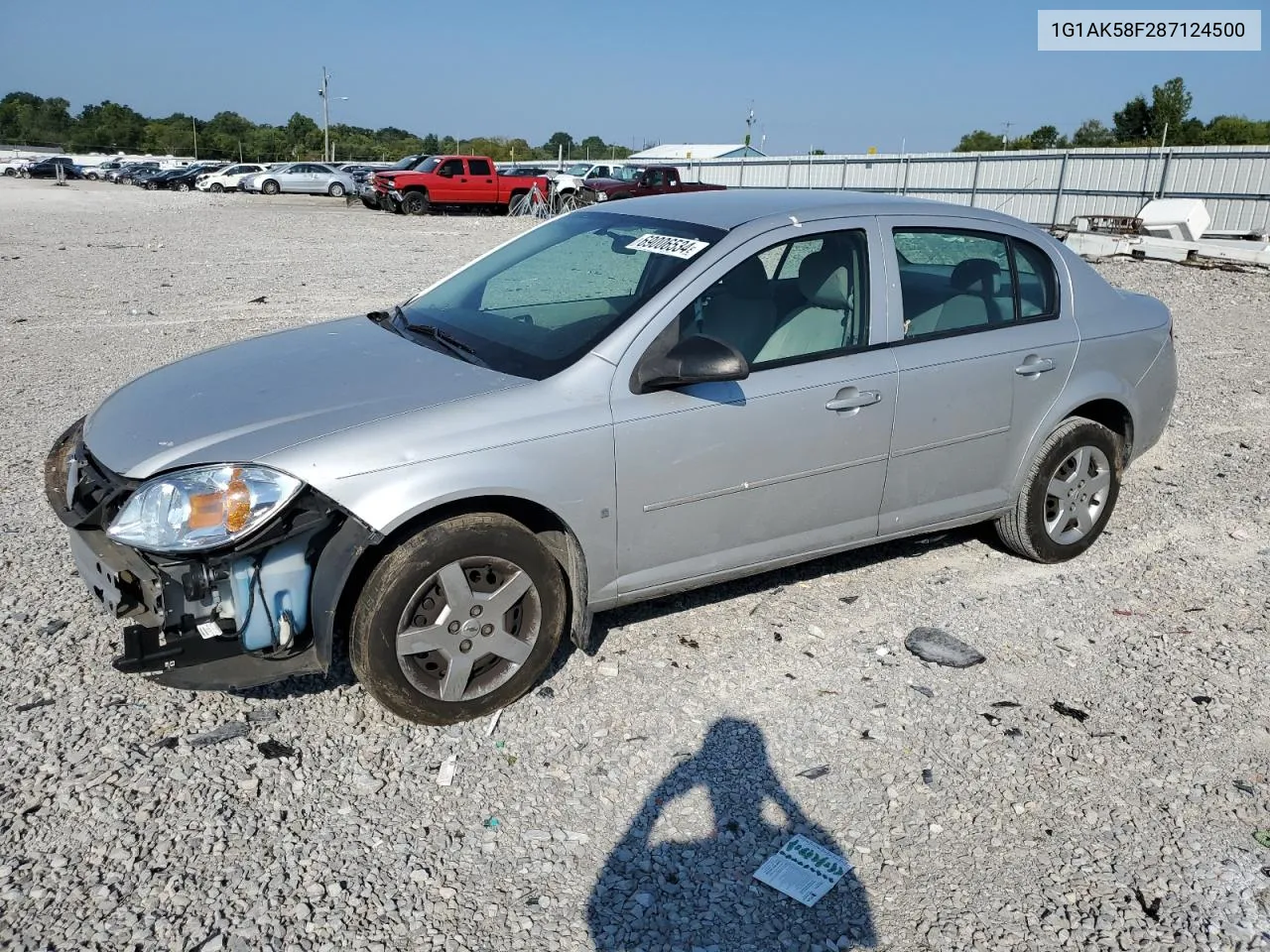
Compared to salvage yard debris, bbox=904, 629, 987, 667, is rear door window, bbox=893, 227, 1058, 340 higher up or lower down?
higher up

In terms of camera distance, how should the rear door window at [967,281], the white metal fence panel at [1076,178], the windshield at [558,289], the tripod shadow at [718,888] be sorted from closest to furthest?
the tripod shadow at [718,888]
the windshield at [558,289]
the rear door window at [967,281]
the white metal fence panel at [1076,178]

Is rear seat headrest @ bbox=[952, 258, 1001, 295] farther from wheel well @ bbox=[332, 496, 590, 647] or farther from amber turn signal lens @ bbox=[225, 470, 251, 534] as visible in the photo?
amber turn signal lens @ bbox=[225, 470, 251, 534]

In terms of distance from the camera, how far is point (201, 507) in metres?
3.09

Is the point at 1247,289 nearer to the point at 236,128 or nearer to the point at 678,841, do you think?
the point at 678,841

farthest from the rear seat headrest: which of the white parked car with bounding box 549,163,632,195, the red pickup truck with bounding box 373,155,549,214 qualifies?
the white parked car with bounding box 549,163,632,195

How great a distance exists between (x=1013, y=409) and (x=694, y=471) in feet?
5.66

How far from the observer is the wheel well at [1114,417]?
196 inches

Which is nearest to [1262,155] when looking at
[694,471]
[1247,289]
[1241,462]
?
[1247,289]

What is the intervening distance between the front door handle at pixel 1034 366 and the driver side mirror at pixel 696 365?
5.40ft

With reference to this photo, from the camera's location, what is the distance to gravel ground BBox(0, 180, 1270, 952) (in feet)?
8.86

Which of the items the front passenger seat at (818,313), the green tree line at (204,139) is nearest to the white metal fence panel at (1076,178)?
the front passenger seat at (818,313)

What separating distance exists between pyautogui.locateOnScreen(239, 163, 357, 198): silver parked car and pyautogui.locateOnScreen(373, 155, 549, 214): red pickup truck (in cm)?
1007

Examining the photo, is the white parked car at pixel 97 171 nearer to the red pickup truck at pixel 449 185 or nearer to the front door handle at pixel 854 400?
the red pickup truck at pixel 449 185

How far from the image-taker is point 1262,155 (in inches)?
949
